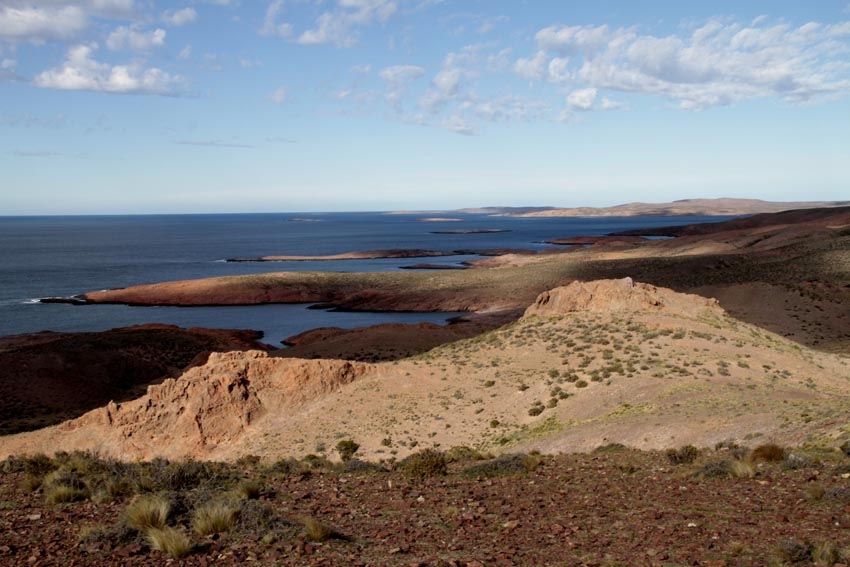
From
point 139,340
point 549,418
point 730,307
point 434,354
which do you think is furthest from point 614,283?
point 139,340

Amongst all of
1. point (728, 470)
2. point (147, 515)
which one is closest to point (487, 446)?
point (728, 470)

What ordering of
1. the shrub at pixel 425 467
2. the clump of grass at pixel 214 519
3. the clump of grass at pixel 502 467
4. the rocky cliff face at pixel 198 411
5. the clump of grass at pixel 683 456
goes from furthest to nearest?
the rocky cliff face at pixel 198 411 < the clump of grass at pixel 683 456 < the clump of grass at pixel 502 467 < the shrub at pixel 425 467 < the clump of grass at pixel 214 519

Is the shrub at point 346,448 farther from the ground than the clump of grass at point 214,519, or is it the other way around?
the clump of grass at point 214,519

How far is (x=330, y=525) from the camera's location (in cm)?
945

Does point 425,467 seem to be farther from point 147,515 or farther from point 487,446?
point 487,446

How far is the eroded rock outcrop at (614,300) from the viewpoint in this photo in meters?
31.9

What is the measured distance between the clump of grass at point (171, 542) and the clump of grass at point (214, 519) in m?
0.31

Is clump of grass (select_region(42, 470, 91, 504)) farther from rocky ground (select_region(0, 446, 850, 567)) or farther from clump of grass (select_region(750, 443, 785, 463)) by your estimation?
clump of grass (select_region(750, 443, 785, 463))

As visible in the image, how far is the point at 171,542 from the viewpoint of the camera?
7.97 metres

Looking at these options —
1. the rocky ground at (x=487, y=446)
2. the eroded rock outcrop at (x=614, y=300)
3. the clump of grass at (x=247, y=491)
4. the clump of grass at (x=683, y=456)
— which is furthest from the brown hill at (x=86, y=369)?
the clump of grass at (x=683, y=456)

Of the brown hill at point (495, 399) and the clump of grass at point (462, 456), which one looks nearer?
the clump of grass at point (462, 456)

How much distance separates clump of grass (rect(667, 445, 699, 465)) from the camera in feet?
42.0

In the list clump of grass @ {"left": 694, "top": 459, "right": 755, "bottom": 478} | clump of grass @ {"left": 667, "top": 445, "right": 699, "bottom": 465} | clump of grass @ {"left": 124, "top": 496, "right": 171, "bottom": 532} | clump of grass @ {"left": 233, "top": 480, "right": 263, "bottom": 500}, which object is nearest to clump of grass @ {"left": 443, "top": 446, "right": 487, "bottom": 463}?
clump of grass @ {"left": 667, "top": 445, "right": 699, "bottom": 465}

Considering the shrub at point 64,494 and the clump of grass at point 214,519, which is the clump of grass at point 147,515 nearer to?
the clump of grass at point 214,519
